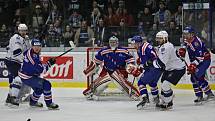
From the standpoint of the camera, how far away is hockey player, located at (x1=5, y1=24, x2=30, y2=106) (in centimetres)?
842

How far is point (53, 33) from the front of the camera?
41.5 feet

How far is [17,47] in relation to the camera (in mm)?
8602

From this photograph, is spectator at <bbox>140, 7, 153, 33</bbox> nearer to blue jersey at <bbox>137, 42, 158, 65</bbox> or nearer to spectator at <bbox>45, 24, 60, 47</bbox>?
spectator at <bbox>45, 24, 60, 47</bbox>

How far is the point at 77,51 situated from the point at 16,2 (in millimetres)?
3419

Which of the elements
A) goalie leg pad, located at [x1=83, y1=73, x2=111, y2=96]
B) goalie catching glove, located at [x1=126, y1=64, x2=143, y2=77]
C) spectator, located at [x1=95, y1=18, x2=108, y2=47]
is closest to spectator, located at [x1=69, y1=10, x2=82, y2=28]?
spectator, located at [x1=95, y1=18, x2=108, y2=47]

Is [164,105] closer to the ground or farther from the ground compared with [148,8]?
closer to the ground

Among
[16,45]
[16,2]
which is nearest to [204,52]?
[16,45]

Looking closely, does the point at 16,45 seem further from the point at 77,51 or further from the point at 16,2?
the point at 16,2

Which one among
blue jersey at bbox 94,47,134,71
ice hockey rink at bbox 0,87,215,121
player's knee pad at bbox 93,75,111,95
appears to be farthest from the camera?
player's knee pad at bbox 93,75,111,95

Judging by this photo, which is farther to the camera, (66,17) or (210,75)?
(66,17)

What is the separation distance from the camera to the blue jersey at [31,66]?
796 centimetres

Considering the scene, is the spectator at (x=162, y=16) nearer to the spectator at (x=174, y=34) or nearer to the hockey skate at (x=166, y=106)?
the spectator at (x=174, y=34)

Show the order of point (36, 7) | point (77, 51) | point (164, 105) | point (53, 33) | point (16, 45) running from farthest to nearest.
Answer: point (36, 7) → point (53, 33) → point (77, 51) → point (16, 45) → point (164, 105)

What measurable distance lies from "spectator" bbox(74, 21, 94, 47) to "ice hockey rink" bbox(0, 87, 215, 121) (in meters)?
2.46
